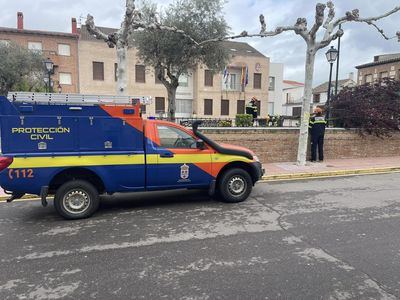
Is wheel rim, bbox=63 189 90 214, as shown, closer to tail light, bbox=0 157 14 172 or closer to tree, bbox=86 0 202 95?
tail light, bbox=0 157 14 172

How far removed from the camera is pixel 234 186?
23.1ft

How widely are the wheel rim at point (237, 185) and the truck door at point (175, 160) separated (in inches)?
20.7

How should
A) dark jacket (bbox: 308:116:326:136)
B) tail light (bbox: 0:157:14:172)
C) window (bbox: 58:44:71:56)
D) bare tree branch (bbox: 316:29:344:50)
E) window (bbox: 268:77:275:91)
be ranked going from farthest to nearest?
window (bbox: 268:77:275:91)
window (bbox: 58:44:71:56)
dark jacket (bbox: 308:116:326:136)
bare tree branch (bbox: 316:29:344:50)
tail light (bbox: 0:157:14:172)

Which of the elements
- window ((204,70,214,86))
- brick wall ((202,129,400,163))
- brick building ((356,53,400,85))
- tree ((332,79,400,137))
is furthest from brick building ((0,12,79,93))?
brick building ((356,53,400,85))

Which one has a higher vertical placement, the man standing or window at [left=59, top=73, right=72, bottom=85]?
window at [left=59, top=73, right=72, bottom=85]

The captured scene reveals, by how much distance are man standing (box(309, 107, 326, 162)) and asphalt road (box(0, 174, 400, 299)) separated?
208 inches

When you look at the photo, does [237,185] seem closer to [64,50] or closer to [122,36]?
[122,36]

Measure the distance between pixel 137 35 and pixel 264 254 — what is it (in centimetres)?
1663

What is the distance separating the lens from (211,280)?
3.65 meters

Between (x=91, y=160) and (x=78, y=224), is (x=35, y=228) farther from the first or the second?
(x=91, y=160)

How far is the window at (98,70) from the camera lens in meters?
→ 34.6

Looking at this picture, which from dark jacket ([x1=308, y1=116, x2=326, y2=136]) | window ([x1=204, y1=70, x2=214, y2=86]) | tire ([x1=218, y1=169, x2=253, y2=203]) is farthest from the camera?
window ([x1=204, y1=70, x2=214, y2=86])

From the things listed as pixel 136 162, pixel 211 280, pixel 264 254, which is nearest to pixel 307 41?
pixel 136 162

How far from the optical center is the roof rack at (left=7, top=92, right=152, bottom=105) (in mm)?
5586
